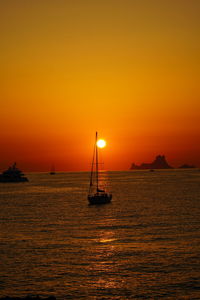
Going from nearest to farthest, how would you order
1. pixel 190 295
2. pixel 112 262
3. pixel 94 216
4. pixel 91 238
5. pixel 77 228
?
pixel 190 295 < pixel 112 262 < pixel 91 238 < pixel 77 228 < pixel 94 216

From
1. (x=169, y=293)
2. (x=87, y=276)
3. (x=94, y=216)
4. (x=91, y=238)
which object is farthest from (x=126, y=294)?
(x=94, y=216)

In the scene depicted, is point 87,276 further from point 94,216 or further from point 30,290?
point 94,216

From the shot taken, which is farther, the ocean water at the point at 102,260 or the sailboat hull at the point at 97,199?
the sailboat hull at the point at 97,199

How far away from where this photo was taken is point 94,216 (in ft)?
260

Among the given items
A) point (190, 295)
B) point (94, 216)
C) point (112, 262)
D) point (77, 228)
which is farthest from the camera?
point (94, 216)

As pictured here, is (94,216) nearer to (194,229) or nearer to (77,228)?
(77,228)

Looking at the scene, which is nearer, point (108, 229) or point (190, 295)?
point (190, 295)

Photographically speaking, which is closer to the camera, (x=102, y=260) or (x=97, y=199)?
(x=102, y=260)

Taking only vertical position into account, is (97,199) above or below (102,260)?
above

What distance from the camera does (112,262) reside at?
3916 cm

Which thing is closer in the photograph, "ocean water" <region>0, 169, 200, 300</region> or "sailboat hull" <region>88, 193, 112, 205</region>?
"ocean water" <region>0, 169, 200, 300</region>

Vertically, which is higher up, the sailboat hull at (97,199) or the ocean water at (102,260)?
the sailboat hull at (97,199)

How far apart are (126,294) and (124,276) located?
168 inches

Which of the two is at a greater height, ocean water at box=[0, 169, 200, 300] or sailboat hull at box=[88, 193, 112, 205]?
sailboat hull at box=[88, 193, 112, 205]
